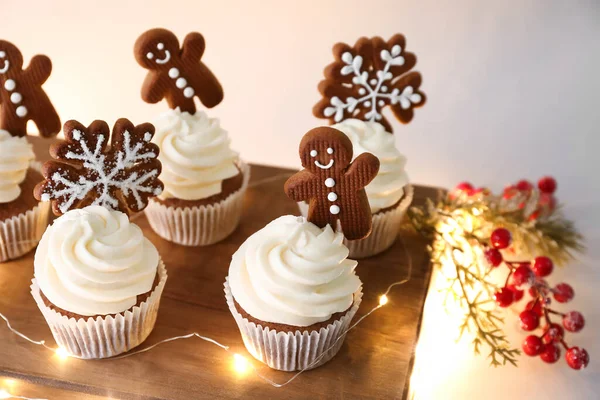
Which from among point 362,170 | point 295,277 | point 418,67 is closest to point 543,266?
point 362,170

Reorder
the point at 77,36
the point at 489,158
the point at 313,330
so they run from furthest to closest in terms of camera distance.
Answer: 1. the point at 77,36
2. the point at 489,158
3. the point at 313,330

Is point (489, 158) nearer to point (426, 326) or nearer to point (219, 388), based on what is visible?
point (426, 326)

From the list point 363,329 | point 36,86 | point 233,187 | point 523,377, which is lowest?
point 523,377

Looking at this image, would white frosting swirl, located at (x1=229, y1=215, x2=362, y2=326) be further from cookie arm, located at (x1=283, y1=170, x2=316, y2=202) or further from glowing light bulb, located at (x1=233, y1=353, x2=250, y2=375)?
glowing light bulb, located at (x1=233, y1=353, x2=250, y2=375)

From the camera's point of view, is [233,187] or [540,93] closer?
[233,187]

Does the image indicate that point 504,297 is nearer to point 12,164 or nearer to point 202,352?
point 202,352

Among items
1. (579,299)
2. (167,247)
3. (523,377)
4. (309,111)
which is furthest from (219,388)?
(309,111)

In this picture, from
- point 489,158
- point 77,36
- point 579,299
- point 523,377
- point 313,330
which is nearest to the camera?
point 313,330

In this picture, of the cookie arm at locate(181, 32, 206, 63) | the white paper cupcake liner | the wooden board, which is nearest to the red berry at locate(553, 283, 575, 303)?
the wooden board

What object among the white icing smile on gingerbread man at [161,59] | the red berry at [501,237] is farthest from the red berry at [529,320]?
the white icing smile on gingerbread man at [161,59]

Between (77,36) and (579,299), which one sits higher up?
(77,36)
